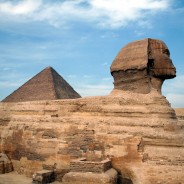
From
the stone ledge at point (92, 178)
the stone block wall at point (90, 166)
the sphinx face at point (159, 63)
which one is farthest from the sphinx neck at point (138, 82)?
the stone ledge at point (92, 178)

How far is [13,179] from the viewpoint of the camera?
1386 centimetres

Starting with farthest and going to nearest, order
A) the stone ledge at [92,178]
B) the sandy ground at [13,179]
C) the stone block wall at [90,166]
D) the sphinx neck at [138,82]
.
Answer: the sandy ground at [13,179]
the sphinx neck at [138,82]
the stone block wall at [90,166]
the stone ledge at [92,178]

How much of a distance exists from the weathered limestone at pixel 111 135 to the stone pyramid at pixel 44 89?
3.31 metres

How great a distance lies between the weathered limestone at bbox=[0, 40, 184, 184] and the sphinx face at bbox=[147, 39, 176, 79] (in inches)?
6.7

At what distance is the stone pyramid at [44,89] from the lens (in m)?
18.7

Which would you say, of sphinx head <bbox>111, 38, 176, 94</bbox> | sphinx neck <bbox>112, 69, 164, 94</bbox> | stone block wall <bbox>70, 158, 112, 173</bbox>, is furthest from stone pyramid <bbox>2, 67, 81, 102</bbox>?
stone block wall <bbox>70, 158, 112, 173</bbox>

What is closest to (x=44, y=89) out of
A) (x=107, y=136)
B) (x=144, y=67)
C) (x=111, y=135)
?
(x=107, y=136)

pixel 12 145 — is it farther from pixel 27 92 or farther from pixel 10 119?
pixel 27 92

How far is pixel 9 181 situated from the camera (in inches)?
532

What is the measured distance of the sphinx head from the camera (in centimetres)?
1218

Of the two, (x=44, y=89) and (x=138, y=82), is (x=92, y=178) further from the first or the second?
(x=44, y=89)

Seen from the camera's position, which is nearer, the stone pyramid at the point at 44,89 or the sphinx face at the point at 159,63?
the sphinx face at the point at 159,63

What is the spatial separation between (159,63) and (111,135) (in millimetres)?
3546

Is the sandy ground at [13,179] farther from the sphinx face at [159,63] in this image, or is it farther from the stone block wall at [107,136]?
the sphinx face at [159,63]
